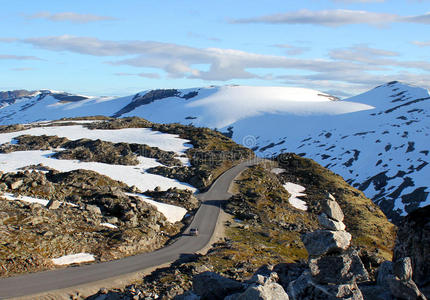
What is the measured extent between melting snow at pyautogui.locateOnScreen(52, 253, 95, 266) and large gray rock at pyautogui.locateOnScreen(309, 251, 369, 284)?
Answer: 27.5 m

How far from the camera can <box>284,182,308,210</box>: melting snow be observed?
7066 centimetres

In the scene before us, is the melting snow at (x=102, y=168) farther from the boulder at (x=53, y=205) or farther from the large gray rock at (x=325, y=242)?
the large gray rock at (x=325, y=242)

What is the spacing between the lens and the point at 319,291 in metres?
12.7

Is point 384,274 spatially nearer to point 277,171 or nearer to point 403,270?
point 403,270

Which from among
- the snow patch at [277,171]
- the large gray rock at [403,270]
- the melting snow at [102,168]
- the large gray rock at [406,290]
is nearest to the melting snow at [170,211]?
the melting snow at [102,168]

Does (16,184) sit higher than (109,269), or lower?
higher

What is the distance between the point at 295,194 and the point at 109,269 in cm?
5082

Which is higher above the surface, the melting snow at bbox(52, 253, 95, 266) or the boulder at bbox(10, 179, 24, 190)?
the boulder at bbox(10, 179, 24, 190)

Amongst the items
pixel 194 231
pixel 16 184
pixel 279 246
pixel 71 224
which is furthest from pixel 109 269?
pixel 279 246

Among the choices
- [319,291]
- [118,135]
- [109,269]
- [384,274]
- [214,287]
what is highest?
[319,291]

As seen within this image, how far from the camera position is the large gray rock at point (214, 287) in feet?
49.0

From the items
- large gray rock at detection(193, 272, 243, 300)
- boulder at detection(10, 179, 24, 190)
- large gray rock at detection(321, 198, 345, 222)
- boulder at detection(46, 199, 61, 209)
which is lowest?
boulder at detection(46, 199, 61, 209)

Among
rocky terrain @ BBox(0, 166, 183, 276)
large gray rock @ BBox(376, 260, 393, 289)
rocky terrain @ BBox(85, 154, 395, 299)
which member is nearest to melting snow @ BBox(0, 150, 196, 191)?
rocky terrain @ BBox(0, 166, 183, 276)

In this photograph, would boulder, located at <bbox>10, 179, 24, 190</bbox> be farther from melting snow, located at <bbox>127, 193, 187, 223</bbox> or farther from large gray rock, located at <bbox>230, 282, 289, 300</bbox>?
large gray rock, located at <bbox>230, 282, 289, 300</bbox>
